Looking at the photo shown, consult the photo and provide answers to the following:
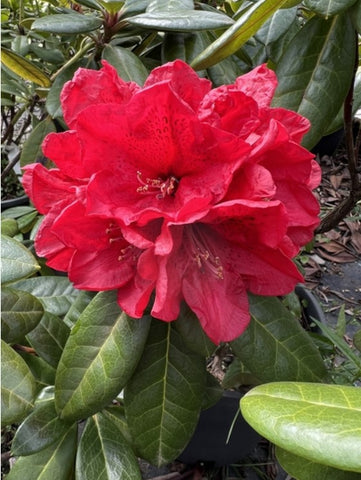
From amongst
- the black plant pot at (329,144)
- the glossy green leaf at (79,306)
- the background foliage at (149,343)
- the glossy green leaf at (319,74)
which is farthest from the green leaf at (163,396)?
the black plant pot at (329,144)

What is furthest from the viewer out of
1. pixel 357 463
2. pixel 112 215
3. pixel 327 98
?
pixel 327 98

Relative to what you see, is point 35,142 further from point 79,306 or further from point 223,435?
point 223,435

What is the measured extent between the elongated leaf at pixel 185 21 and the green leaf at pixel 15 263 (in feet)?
1.15

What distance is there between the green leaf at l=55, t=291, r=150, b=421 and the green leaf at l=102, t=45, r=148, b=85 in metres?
0.33

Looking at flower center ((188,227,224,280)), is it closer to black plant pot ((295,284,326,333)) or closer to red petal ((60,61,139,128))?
red petal ((60,61,139,128))

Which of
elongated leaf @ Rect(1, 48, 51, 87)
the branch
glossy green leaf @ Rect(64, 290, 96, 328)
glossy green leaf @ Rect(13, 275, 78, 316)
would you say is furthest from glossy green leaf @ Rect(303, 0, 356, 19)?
elongated leaf @ Rect(1, 48, 51, 87)

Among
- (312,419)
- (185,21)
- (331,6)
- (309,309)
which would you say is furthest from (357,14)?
(309,309)

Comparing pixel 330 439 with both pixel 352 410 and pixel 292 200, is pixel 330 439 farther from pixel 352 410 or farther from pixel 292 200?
pixel 292 200

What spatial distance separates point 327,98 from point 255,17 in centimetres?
16

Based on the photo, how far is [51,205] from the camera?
1.92 feet

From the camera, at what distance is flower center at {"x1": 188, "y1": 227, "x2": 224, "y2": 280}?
552 millimetres

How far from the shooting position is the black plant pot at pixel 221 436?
1.05 metres

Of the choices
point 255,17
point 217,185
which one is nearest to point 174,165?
point 217,185

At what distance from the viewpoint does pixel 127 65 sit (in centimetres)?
76
